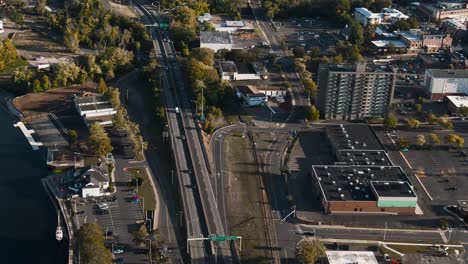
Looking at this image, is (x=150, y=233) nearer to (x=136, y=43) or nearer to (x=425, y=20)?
(x=136, y=43)

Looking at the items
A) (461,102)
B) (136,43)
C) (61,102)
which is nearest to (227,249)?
(61,102)

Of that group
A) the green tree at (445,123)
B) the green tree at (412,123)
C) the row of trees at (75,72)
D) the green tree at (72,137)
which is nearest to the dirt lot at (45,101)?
the row of trees at (75,72)

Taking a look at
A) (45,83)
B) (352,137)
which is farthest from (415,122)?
(45,83)

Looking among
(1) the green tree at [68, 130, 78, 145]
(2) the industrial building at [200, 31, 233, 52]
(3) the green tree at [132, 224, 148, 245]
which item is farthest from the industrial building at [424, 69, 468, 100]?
(3) the green tree at [132, 224, 148, 245]

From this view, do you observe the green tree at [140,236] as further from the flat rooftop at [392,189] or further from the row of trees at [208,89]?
the row of trees at [208,89]

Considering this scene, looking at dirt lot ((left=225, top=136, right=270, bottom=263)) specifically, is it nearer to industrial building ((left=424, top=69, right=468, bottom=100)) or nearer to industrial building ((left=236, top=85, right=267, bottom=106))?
industrial building ((left=236, top=85, right=267, bottom=106))

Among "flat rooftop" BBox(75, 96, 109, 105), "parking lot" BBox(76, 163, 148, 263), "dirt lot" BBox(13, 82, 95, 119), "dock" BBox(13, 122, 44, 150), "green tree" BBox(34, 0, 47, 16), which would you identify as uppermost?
"green tree" BBox(34, 0, 47, 16)
